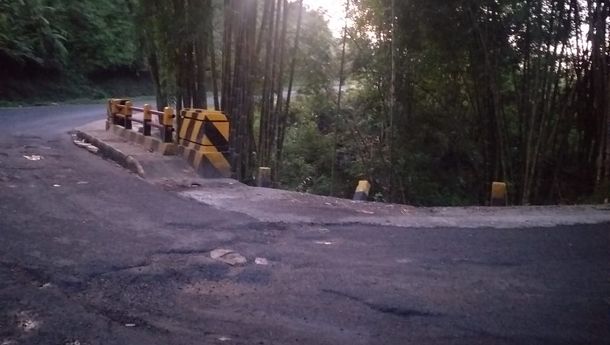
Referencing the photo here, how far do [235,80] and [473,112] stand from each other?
5.33m

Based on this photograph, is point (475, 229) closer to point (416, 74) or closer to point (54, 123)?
point (416, 74)

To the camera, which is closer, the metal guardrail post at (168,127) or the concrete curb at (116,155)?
the concrete curb at (116,155)

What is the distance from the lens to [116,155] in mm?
11195

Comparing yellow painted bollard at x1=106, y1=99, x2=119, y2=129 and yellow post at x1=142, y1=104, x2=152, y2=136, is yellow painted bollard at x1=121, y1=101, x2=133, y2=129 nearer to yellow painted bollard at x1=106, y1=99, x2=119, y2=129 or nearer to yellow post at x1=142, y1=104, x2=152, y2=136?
yellow painted bollard at x1=106, y1=99, x2=119, y2=129

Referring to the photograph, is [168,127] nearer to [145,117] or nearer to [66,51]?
[145,117]

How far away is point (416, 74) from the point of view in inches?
510

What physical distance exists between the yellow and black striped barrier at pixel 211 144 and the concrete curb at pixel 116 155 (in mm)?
783

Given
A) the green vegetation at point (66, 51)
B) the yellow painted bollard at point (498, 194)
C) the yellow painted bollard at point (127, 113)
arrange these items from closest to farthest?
the yellow painted bollard at point (498, 194) → the yellow painted bollard at point (127, 113) → the green vegetation at point (66, 51)

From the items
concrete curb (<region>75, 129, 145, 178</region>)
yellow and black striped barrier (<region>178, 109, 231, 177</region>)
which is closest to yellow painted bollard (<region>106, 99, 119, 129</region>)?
concrete curb (<region>75, 129, 145, 178</region>)

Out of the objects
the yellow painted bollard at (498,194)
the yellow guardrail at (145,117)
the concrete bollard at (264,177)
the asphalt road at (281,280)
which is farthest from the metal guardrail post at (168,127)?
the yellow painted bollard at (498,194)

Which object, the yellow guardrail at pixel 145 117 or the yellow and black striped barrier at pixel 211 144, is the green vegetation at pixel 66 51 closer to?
the yellow guardrail at pixel 145 117

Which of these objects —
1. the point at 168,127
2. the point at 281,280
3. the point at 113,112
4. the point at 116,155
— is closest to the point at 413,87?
the point at 168,127

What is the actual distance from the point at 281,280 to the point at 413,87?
921cm

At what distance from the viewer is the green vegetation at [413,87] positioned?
10805 mm
